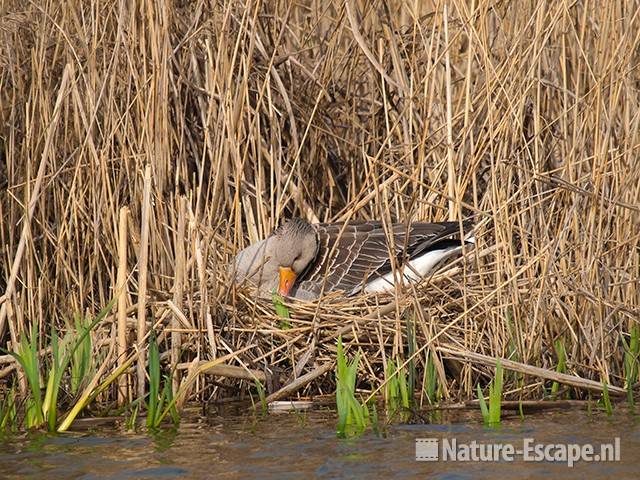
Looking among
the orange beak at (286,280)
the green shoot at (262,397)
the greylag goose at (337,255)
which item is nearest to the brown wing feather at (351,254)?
the greylag goose at (337,255)

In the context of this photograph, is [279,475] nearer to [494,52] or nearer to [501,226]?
[501,226]

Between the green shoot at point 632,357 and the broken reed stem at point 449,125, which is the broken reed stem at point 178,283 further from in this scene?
the green shoot at point 632,357

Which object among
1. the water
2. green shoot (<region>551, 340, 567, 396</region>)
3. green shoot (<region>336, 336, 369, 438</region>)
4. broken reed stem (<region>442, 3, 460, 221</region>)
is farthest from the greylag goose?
green shoot (<region>336, 336, 369, 438</region>)

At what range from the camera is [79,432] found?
15.5ft

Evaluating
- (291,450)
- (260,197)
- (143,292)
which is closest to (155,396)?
(143,292)

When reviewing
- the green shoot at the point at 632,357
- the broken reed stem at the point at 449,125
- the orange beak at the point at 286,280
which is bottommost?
the green shoot at the point at 632,357

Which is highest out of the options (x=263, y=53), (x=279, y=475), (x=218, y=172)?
(x=263, y=53)

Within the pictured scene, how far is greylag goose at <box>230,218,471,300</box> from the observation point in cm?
645

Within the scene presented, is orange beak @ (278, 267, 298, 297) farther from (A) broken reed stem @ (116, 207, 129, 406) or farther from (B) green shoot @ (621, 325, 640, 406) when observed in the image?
(B) green shoot @ (621, 325, 640, 406)

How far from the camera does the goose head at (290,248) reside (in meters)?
6.41

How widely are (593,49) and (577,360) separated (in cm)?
183

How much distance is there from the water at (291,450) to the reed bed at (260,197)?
311 mm

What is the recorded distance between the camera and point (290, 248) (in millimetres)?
6387

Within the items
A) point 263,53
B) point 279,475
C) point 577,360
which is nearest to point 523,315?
point 577,360
